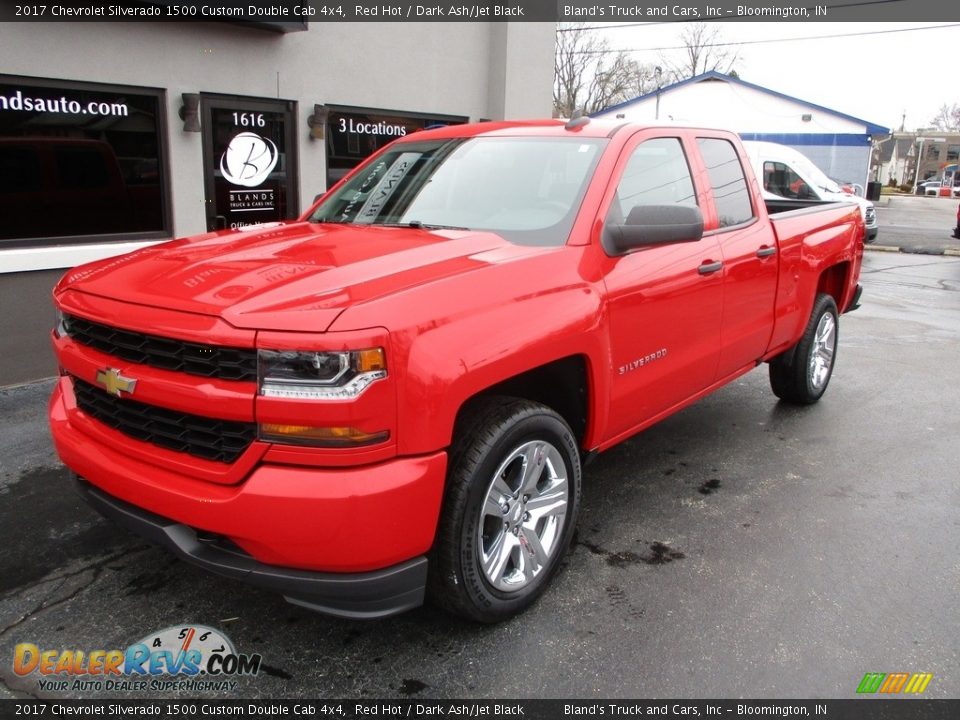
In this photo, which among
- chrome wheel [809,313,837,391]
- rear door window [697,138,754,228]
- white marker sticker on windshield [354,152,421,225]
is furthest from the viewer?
chrome wheel [809,313,837,391]

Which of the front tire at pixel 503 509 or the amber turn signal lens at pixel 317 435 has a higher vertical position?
the amber turn signal lens at pixel 317 435

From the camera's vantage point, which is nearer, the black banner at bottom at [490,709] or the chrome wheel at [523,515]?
the black banner at bottom at [490,709]

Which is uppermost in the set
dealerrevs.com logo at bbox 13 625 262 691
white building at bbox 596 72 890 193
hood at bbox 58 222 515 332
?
white building at bbox 596 72 890 193

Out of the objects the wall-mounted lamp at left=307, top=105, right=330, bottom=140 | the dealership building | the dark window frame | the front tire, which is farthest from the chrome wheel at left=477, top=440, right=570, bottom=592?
the wall-mounted lamp at left=307, top=105, right=330, bottom=140

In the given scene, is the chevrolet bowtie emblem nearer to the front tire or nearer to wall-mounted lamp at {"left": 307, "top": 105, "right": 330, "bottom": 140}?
the front tire

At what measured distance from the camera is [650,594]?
328 cm

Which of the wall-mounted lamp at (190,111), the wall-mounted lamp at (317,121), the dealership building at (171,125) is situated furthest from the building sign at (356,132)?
the wall-mounted lamp at (190,111)

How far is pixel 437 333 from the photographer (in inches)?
99.0

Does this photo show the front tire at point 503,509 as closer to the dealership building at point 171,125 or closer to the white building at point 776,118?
the dealership building at point 171,125

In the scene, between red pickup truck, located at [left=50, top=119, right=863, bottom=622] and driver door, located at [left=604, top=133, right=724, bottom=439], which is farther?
driver door, located at [left=604, top=133, right=724, bottom=439]

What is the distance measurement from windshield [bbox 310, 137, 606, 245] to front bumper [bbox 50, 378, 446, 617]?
1340 mm

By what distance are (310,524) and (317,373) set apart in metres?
0.45

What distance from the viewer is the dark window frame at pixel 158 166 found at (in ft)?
20.3

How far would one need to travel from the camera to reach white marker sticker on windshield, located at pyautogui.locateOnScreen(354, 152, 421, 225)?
→ 12.8 ft
